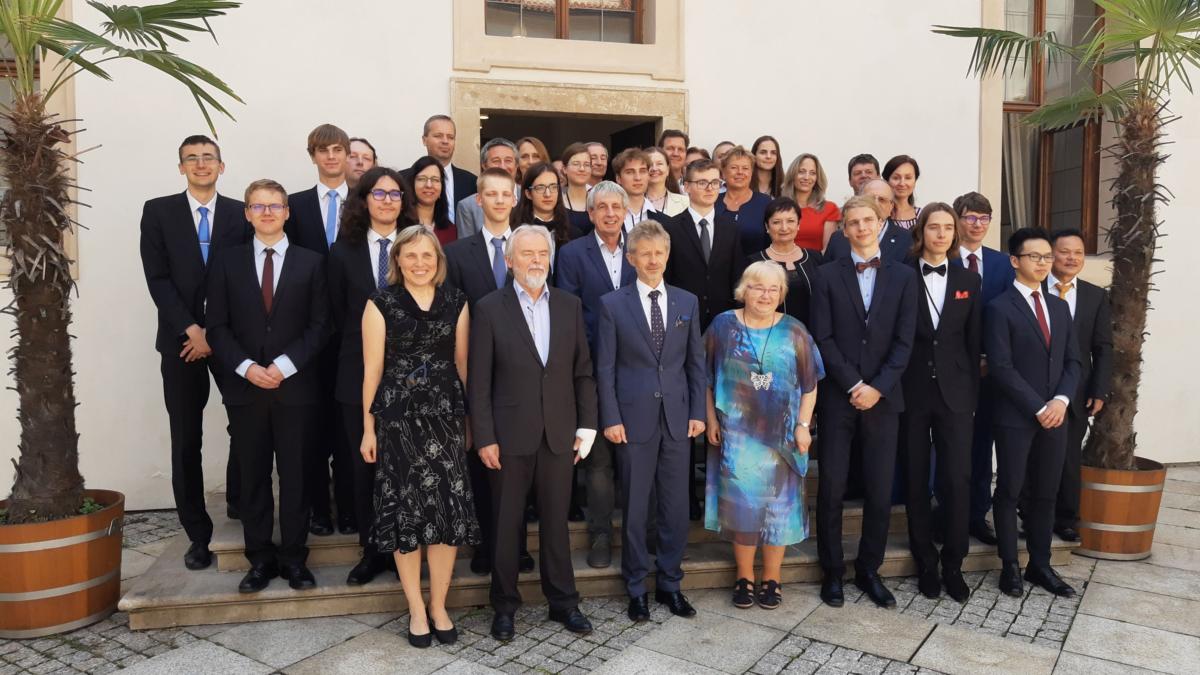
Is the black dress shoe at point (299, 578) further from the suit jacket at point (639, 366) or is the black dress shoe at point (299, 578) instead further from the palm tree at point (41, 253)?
the suit jacket at point (639, 366)

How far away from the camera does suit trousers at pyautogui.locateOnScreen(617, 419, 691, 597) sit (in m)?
4.01

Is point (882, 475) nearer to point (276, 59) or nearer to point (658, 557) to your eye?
point (658, 557)

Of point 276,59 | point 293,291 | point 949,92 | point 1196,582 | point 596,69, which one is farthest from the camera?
point 949,92

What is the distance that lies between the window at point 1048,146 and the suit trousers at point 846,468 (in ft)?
13.8

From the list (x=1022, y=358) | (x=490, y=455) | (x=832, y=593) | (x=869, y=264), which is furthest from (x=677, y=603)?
(x=1022, y=358)

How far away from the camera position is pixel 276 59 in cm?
591

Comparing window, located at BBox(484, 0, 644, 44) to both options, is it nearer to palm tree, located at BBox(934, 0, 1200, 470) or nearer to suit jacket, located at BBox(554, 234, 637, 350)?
palm tree, located at BBox(934, 0, 1200, 470)

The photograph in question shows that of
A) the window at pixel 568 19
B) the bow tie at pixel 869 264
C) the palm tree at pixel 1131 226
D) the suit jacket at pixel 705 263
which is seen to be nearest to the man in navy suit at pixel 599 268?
the suit jacket at pixel 705 263

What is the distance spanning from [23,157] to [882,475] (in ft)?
13.4

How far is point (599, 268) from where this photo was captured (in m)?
4.21

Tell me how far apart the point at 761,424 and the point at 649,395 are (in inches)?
22.1

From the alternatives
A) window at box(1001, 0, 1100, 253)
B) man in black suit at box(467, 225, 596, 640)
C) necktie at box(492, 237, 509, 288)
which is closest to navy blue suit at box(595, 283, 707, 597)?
man in black suit at box(467, 225, 596, 640)

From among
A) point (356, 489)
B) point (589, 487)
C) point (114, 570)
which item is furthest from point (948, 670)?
point (114, 570)

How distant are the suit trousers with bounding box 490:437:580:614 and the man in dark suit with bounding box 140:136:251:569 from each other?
1.54 meters
